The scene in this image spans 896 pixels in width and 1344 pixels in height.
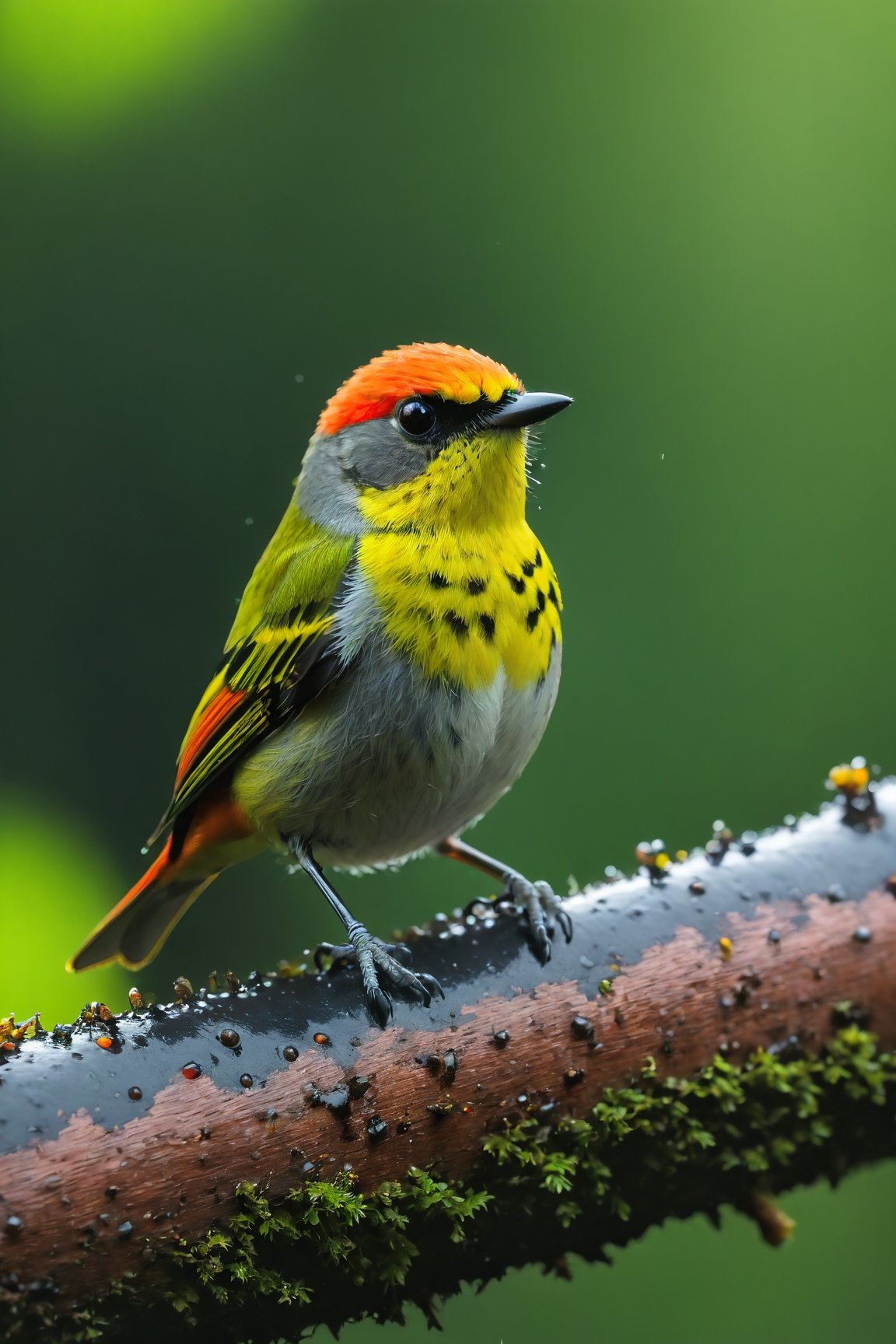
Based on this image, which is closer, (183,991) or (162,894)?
(183,991)

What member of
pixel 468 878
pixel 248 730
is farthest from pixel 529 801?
pixel 248 730

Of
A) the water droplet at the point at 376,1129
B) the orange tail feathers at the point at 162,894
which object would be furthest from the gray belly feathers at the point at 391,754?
the water droplet at the point at 376,1129

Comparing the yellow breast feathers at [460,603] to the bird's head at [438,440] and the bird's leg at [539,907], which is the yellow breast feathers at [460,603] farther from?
the bird's leg at [539,907]

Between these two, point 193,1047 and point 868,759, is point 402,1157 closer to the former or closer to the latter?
point 193,1047

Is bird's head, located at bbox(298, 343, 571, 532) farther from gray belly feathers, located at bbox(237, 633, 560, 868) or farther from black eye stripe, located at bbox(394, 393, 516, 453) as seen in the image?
gray belly feathers, located at bbox(237, 633, 560, 868)

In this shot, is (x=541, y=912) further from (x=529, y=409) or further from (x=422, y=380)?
(x=422, y=380)

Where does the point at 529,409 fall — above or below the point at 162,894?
above

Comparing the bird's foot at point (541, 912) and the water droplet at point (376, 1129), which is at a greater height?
the bird's foot at point (541, 912)

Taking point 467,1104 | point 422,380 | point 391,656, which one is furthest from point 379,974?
point 422,380
